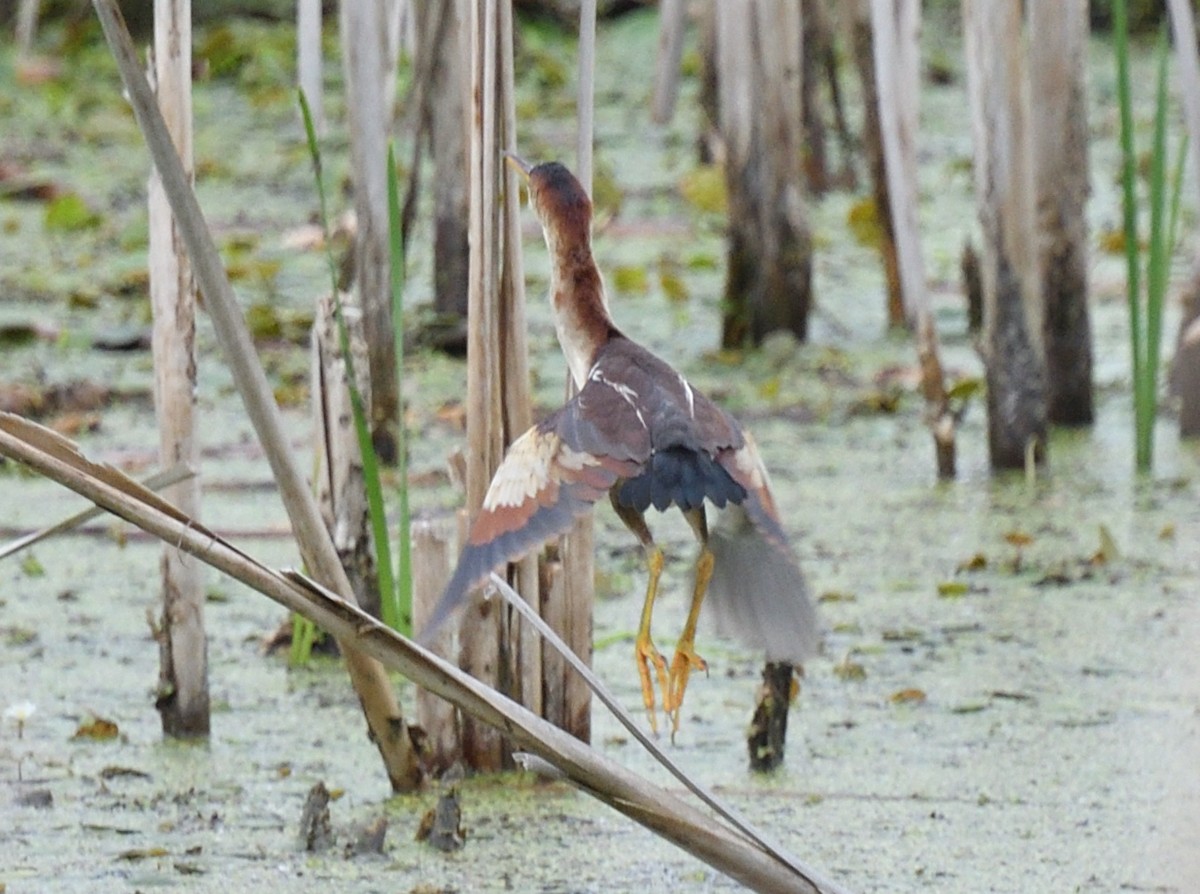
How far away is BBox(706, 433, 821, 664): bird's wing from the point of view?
1.98 metres

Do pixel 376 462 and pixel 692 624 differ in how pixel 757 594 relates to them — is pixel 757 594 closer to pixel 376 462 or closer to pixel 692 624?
pixel 692 624

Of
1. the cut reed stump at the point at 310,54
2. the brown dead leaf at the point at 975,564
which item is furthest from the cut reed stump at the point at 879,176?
the cut reed stump at the point at 310,54

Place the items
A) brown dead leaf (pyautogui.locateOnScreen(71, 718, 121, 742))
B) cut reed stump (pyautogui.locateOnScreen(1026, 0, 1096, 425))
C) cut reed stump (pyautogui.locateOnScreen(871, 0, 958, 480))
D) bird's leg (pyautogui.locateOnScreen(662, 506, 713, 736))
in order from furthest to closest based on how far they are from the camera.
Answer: cut reed stump (pyautogui.locateOnScreen(1026, 0, 1096, 425)) < cut reed stump (pyautogui.locateOnScreen(871, 0, 958, 480)) < brown dead leaf (pyautogui.locateOnScreen(71, 718, 121, 742)) < bird's leg (pyautogui.locateOnScreen(662, 506, 713, 736))

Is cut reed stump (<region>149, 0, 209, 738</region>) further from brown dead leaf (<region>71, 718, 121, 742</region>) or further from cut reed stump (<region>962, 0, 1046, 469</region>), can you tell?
cut reed stump (<region>962, 0, 1046, 469</region>)

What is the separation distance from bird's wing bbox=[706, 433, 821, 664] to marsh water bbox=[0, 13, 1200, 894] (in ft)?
1.31

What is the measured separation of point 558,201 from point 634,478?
0.40m

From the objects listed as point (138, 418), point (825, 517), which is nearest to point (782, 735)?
point (825, 517)

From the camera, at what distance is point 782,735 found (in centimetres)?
268

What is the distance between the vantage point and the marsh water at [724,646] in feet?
7.97

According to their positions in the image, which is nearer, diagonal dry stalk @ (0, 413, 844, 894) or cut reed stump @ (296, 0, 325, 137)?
diagonal dry stalk @ (0, 413, 844, 894)

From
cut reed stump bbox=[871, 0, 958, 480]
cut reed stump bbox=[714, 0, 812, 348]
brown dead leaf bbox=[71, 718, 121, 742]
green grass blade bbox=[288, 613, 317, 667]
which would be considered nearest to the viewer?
brown dead leaf bbox=[71, 718, 121, 742]

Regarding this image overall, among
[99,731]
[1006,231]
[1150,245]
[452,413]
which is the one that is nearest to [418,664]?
[99,731]

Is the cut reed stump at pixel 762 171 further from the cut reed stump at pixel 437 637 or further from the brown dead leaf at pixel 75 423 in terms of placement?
the cut reed stump at pixel 437 637

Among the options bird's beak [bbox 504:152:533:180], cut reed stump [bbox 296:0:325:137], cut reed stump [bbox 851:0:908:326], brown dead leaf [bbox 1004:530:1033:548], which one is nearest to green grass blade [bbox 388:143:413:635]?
bird's beak [bbox 504:152:533:180]
